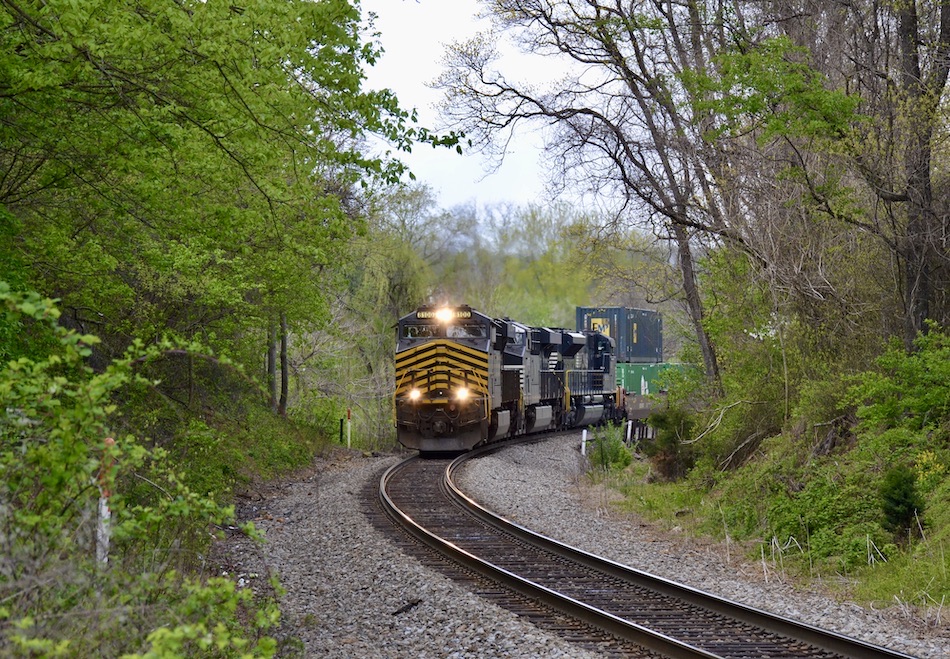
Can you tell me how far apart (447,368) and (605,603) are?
1500 cm

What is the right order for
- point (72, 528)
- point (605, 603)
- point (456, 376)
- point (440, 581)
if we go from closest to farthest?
point (72, 528) → point (605, 603) → point (440, 581) → point (456, 376)

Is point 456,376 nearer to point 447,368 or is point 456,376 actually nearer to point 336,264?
point 447,368

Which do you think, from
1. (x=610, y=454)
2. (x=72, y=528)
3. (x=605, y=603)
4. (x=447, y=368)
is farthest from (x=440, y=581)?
(x=447, y=368)

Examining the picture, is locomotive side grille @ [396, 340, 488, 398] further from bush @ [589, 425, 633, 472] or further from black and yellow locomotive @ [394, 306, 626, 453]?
bush @ [589, 425, 633, 472]

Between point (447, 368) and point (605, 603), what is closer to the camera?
point (605, 603)

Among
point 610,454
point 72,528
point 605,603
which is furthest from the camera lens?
point 610,454

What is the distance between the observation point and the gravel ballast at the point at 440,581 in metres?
7.78

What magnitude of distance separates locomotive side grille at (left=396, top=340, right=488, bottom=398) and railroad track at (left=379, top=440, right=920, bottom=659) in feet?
31.4

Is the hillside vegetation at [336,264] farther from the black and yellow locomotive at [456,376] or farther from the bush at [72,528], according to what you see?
the black and yellow locomotive at [456,376]

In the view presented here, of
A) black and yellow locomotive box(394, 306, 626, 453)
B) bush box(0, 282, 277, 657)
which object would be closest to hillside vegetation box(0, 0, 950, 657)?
bush box(0, 282, 277, 657)

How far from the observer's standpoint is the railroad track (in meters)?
7.36

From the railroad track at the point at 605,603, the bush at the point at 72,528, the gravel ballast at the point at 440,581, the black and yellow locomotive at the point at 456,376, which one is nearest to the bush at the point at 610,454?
the black and yellow locomotive at the point at 456,376

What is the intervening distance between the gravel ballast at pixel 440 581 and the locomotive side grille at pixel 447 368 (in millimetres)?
5679

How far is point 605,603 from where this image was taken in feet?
29.5
